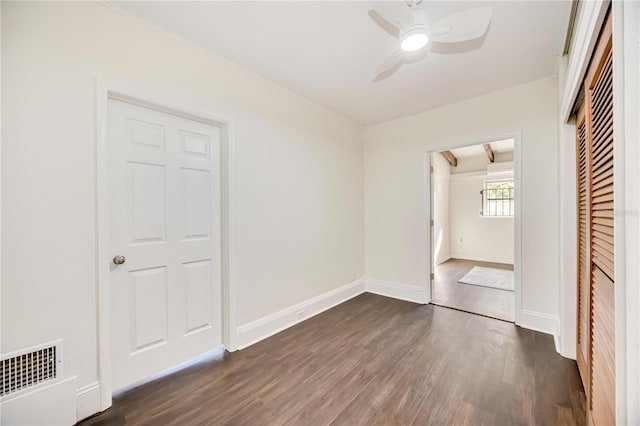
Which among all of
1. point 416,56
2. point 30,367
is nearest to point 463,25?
point 416,56

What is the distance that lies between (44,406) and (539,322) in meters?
3.93

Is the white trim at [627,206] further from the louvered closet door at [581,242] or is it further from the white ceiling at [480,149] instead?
the white ceiling at [480,149]

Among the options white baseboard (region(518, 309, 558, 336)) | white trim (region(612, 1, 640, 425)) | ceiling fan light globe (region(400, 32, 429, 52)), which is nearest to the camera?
white trim (region(612, 1, 640, 425))

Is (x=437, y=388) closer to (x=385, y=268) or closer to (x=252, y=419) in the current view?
(x=252, y=419)

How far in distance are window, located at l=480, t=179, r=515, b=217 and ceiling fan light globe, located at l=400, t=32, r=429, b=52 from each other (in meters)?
5.92

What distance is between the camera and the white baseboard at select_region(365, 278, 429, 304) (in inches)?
136

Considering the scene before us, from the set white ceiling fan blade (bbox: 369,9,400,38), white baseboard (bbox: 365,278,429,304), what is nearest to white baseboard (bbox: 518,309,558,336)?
white baseboard (bbox: 365,278,429,304)

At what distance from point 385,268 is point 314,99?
2490 mm

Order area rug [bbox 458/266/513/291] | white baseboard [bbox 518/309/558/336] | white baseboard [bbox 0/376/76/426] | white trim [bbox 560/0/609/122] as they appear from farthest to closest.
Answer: area rug [bbox 458/266/513/291], white baseboard [bbox 518/309/558/336], white baseboard [bbox 0/376/76/426], white trim [bbox 560/0/609/122]

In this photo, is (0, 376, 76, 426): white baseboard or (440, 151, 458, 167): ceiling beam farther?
(440, 151, 458, 167): ceiling beam

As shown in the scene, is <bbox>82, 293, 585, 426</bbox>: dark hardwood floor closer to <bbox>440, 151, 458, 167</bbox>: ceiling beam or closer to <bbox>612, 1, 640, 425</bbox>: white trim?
<bbox>612, 1, 640, 425</bbox>: white trim

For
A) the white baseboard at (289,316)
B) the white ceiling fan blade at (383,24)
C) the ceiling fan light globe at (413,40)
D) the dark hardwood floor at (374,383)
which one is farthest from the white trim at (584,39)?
the white baseboard at (289,316)

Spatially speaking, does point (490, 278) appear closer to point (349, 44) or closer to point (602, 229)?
point (602, 229)

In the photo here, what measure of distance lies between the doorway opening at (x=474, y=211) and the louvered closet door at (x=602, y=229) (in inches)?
143
